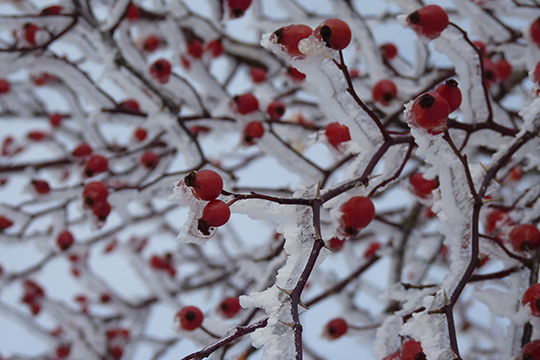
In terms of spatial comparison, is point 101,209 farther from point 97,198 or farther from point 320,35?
point 320,35

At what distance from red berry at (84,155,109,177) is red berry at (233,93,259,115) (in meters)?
0.56

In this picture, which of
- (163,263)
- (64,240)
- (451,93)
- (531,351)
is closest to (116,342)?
(163,263)

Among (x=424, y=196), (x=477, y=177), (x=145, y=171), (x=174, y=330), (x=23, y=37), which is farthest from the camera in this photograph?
(x=145, y=171)

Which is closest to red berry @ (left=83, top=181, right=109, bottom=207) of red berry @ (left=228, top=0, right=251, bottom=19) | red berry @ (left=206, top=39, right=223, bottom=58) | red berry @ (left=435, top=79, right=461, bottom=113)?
red berry @ (left=228, top=0, right=251, bottom=19)

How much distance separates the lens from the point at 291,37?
863 mm

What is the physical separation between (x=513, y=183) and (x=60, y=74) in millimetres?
2362

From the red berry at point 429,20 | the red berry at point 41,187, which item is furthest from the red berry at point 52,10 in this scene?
the red berry at point 429,20

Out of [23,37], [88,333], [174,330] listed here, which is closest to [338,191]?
[174,330]

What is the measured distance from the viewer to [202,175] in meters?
0.81

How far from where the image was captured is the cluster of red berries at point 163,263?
288 centimetres

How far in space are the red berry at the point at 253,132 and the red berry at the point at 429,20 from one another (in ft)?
2.00

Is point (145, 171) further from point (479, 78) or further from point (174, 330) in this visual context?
point (479, 78)

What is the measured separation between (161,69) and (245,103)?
37 cm

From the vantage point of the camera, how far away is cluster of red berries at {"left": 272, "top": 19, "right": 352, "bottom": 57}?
0.84 m
